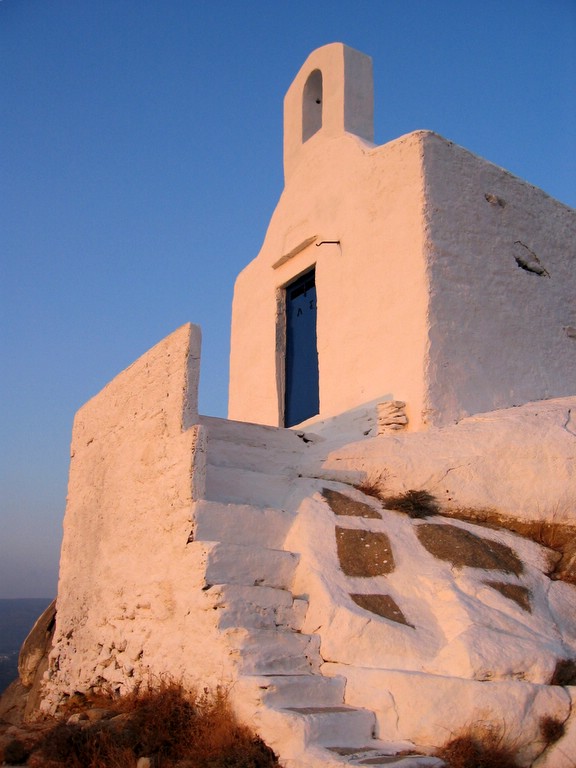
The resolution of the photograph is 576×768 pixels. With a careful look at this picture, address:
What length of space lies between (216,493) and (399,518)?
157cm

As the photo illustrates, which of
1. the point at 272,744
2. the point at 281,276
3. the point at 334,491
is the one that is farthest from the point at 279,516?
the point at 281,276

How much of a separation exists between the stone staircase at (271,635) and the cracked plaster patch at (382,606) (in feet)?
1.33

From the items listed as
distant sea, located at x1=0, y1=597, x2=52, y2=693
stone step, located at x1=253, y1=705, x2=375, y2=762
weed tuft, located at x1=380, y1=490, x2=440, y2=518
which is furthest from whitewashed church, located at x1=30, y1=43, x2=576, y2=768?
distant sea, located at x1=0, y1=597, x2=52, y2=693

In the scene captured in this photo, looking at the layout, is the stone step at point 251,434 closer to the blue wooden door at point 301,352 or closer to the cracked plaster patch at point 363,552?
the blue wooden door at point 301,352

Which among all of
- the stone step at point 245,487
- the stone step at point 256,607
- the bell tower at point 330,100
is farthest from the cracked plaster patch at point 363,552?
the bell tower at point 330,100

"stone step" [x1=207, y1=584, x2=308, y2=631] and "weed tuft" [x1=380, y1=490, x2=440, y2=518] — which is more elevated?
"weed tuft" [x1=380, y1=490, x2=440, y2=518]

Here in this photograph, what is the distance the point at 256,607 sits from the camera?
538 centimetres

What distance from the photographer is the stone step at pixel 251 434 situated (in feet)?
26.1

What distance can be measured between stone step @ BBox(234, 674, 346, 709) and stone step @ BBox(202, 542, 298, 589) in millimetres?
838

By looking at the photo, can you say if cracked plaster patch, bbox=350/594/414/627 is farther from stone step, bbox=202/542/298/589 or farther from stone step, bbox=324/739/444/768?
stone step, bbox=324/739/444/768

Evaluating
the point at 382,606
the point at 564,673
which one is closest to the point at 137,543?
the point at 382,606

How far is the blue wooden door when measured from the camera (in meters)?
10.3

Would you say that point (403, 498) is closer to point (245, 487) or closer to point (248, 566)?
point (245, 487)

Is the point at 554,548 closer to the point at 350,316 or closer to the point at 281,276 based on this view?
the point at 350,316
